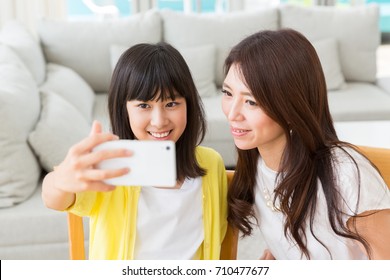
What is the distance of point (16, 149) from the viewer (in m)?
2.11

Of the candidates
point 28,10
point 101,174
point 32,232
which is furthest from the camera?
point 28,10

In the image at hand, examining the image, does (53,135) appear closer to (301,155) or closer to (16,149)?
(16,149)

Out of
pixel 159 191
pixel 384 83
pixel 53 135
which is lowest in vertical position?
pixel 384 83

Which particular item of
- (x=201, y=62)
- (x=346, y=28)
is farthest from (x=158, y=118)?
(x=346, y=28)

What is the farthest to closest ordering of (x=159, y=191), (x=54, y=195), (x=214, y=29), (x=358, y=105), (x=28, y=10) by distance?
(x=28, y=10), (x=214, y=29), (x=358, y=105), (x=159, y=191), (x=54, y=195)

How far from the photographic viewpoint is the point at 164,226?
1311mm

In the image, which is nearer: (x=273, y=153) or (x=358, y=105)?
(x=273, y=153)

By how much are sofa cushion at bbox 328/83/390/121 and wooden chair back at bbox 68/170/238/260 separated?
196 centimetres

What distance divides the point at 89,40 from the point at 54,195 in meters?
2.49

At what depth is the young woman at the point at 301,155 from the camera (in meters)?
1.21

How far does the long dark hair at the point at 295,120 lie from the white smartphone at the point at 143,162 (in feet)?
1.22

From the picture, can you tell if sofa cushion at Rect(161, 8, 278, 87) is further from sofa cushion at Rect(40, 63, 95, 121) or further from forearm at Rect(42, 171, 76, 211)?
forearm at Rect(42, 171, 76, 211)
